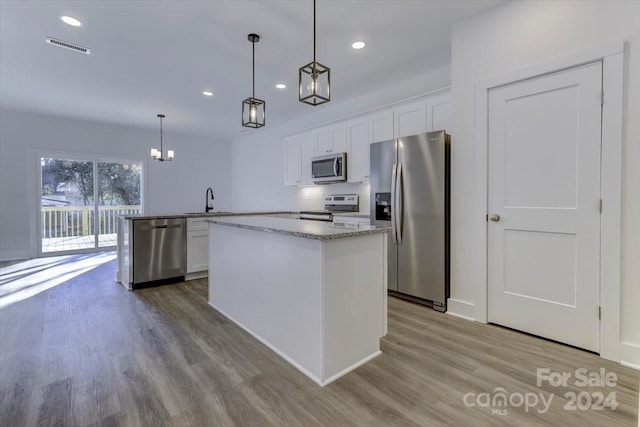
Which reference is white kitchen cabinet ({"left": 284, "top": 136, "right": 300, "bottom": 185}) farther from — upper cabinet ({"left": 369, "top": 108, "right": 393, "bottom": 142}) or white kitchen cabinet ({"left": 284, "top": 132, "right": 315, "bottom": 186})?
upper cabinet ({"left": 369, "top": 108, "right": 393, "bottom": 142})

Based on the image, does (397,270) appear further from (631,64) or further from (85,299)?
(85,299)

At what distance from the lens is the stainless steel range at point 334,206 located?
15.3ft

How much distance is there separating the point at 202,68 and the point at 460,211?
3344mm

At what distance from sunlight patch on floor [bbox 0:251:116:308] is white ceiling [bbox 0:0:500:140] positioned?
105 inches

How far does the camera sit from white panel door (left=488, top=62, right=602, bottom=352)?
217 cm

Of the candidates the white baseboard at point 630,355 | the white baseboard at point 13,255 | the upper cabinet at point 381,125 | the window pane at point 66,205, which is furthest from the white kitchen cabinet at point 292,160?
the white baseboard at point 13,255

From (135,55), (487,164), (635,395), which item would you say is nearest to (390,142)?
(487,164)

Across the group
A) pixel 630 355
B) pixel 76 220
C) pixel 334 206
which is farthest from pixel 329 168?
pixel 76 220

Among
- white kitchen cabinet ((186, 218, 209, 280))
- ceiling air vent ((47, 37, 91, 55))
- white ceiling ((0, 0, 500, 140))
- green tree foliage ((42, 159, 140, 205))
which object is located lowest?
white kitchen cabinet ((186, 218, 209, 280))

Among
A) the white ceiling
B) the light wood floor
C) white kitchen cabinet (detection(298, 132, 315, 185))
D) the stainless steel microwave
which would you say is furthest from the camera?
white kitchen cabinet (detection(298, 132, 315, 185))

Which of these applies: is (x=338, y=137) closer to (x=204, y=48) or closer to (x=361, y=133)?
(x=361, y=133)

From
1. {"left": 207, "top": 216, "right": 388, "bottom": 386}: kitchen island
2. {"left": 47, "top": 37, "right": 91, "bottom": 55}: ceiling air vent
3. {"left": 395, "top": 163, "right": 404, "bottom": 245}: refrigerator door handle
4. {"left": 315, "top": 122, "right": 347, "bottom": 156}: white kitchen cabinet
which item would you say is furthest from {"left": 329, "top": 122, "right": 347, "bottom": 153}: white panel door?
{"left": 47, "top": 37, "right": 91, "bottom": 55}: ceiling air vent

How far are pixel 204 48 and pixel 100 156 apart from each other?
4.53m

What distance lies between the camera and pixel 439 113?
349 cm
